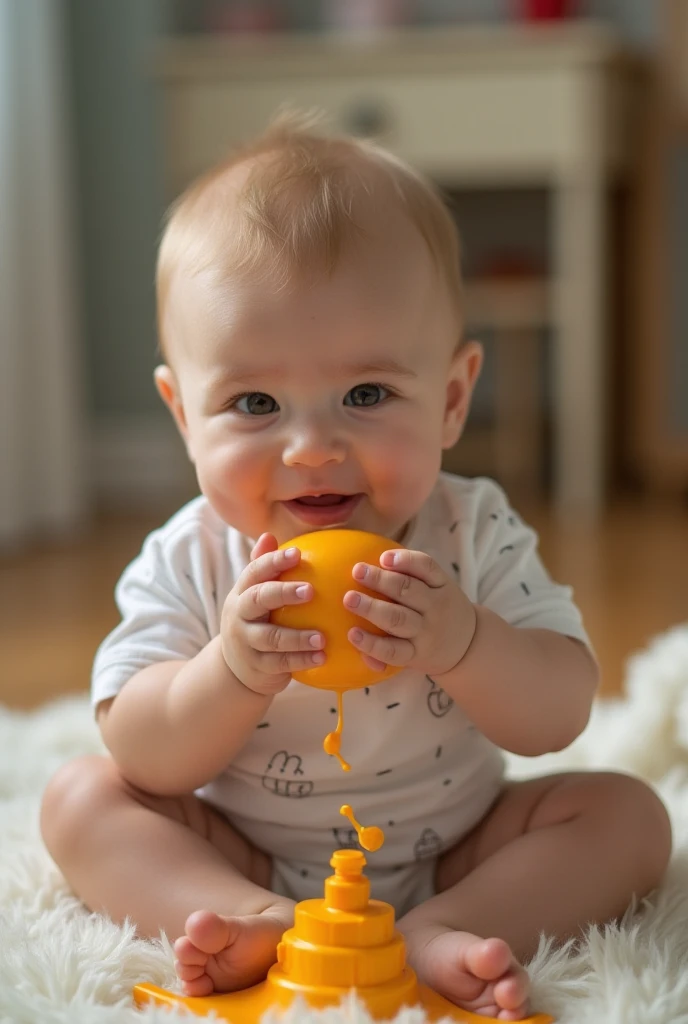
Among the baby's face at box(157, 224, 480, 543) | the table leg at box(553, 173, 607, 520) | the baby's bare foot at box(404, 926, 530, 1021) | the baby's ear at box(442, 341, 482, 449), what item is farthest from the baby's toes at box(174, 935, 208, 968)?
the table leg at box(553, 173, 607, 520)

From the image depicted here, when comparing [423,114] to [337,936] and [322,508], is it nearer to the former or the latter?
[322,508]

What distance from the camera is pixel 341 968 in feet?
2.25

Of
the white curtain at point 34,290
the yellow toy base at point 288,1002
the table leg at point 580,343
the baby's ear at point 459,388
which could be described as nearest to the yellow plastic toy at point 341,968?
the yellow toy base at point 288,1002

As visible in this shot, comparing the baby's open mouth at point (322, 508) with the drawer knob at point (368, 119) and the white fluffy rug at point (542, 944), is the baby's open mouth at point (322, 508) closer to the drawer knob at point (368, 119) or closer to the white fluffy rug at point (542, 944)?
the white fluffy rug at point (542, 944)

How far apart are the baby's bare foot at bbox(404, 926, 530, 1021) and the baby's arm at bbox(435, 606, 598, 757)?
0.14m

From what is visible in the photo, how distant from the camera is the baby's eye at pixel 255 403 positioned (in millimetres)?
817

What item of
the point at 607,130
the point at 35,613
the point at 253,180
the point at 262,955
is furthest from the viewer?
the point at 607,130

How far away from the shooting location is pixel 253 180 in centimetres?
86

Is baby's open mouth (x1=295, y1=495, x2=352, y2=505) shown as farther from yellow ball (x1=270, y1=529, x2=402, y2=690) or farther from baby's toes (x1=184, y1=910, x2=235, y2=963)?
baby's toes (x1=184, y1=910, x2=235, y2=963)

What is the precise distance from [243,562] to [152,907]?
0.22 m

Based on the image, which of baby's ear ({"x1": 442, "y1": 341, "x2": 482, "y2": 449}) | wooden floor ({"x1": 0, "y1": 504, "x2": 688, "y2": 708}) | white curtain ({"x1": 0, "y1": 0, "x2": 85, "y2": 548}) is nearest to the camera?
baby's ear ({"x1": 442, "y1": 341, "x2": 482, "y2": 449})

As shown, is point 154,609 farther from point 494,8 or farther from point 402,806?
point 494,8

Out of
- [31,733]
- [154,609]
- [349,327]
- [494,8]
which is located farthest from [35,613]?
[494,8]

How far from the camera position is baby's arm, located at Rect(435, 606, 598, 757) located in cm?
79
